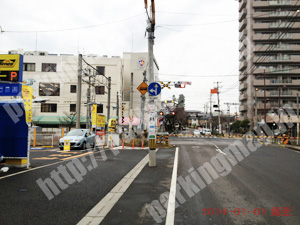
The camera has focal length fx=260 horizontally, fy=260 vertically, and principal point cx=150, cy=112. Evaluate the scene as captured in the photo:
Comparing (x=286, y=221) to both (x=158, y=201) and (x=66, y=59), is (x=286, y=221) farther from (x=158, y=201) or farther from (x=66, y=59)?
(x=66, y=59)

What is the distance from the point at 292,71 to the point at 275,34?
880 cm

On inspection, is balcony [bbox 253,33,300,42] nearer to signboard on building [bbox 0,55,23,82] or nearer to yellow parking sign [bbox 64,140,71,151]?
yellow parking sign [bbox 64,140,71,151]

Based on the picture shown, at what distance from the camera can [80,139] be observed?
19016mm

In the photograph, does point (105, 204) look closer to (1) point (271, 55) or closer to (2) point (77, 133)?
(2) point (77, 133)

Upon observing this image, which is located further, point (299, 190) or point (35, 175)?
point (35, 175)

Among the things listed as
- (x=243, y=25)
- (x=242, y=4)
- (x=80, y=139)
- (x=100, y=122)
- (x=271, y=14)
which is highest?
(x=242, y=4)

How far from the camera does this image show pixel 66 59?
50031 millimetres

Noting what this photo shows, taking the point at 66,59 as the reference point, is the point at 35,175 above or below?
below

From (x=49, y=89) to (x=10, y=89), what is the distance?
40875mm

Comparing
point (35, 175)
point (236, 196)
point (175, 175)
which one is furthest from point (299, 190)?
point (35, 175)

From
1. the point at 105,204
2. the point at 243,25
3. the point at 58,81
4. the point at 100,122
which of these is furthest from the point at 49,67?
the point at 105,204

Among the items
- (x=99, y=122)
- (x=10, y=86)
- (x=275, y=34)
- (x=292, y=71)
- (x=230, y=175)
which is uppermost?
(x=275, y=34)

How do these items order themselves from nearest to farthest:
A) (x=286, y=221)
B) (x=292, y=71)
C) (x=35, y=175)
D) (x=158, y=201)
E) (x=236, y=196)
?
(x=286, y=221) < (x=158, y=201) < (x=236, y=196) < (x=35, y=175) < (x=292, y=71)

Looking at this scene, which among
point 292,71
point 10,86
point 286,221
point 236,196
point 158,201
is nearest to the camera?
point 286,221
